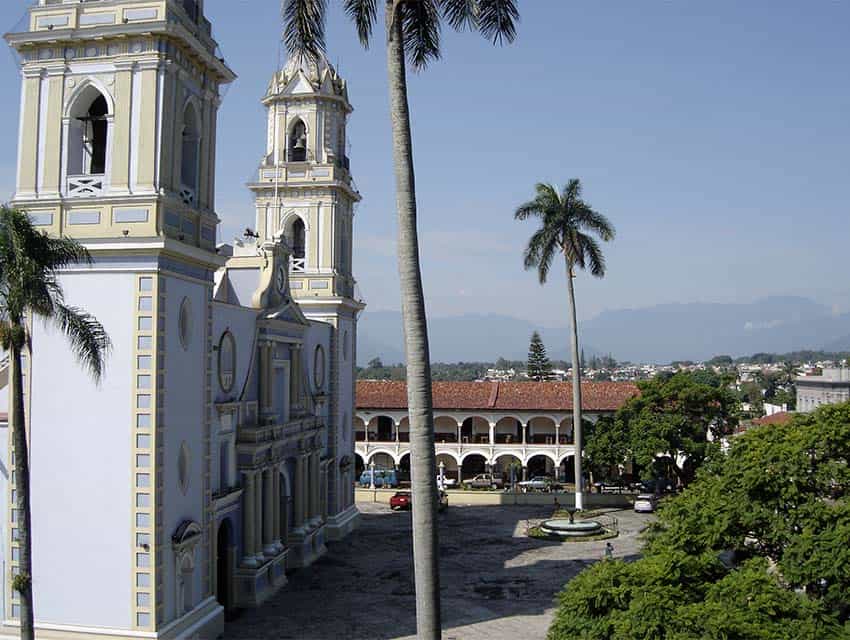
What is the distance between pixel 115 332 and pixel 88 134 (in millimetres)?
4759

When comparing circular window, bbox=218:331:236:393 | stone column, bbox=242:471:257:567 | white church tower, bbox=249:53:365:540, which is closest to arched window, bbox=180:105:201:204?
circular window, bbox=218:331:236:393

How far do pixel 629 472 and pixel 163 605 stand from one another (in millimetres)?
38882

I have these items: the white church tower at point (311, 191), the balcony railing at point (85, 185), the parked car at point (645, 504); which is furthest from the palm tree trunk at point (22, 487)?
the parked car at point (645, 504)

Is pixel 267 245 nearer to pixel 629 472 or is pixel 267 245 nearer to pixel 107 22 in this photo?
pixel 107 22

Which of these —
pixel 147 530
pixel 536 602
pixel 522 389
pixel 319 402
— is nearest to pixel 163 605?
pixel 147 530

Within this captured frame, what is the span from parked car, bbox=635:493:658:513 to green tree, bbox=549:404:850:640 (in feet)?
75.4

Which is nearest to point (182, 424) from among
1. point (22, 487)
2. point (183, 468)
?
point (183, 468)

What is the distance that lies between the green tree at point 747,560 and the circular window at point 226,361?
11.4m

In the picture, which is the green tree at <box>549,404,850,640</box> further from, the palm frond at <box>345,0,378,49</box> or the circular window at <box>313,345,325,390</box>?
the circular window at <box>313,345,325,390</box>

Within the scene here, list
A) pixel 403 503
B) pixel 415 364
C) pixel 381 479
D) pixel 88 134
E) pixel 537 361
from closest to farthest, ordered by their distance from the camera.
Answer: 1. pixel 415 364
2. pixel 88 134
3. pixel 403 503
4. pixel 381 479
5. pixel 537 361

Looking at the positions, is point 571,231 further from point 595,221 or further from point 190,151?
point 190,151

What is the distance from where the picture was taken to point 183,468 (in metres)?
19.6

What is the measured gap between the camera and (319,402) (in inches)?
1307

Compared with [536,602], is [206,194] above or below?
above
